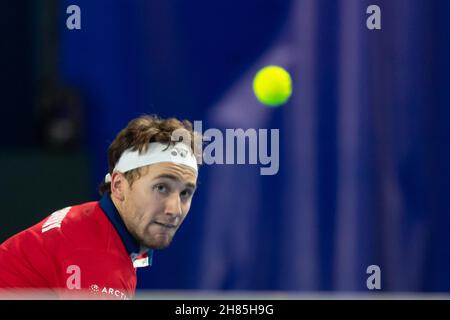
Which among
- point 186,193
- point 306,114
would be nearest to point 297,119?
point 306,114

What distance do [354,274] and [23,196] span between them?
2.72 ft

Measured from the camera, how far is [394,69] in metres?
2.45

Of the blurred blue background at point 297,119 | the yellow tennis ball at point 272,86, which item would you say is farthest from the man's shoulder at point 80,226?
the yellow tennis ball at point 272,86

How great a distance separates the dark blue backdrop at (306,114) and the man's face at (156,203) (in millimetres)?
64

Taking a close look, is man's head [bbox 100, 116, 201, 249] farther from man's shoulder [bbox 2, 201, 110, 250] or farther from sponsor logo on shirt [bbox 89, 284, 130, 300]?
sponsor logo on shirt [bbox 89, 284, 130, 300]

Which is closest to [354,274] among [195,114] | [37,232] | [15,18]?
[195,114]

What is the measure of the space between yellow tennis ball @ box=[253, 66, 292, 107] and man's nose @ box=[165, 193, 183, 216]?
309mm

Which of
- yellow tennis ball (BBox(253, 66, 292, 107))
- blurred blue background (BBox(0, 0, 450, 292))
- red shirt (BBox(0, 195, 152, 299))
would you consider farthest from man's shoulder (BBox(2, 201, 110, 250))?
yellow tennis ball (BBox(253, 66, 292, 107))

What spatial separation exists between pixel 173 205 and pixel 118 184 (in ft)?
0.46

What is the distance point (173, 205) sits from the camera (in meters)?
2.42

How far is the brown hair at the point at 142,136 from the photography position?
2428 mm

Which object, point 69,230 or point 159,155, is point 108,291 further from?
point 159,155

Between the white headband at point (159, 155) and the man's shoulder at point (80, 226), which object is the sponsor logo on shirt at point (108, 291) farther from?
the white headband at point (159, 155)
